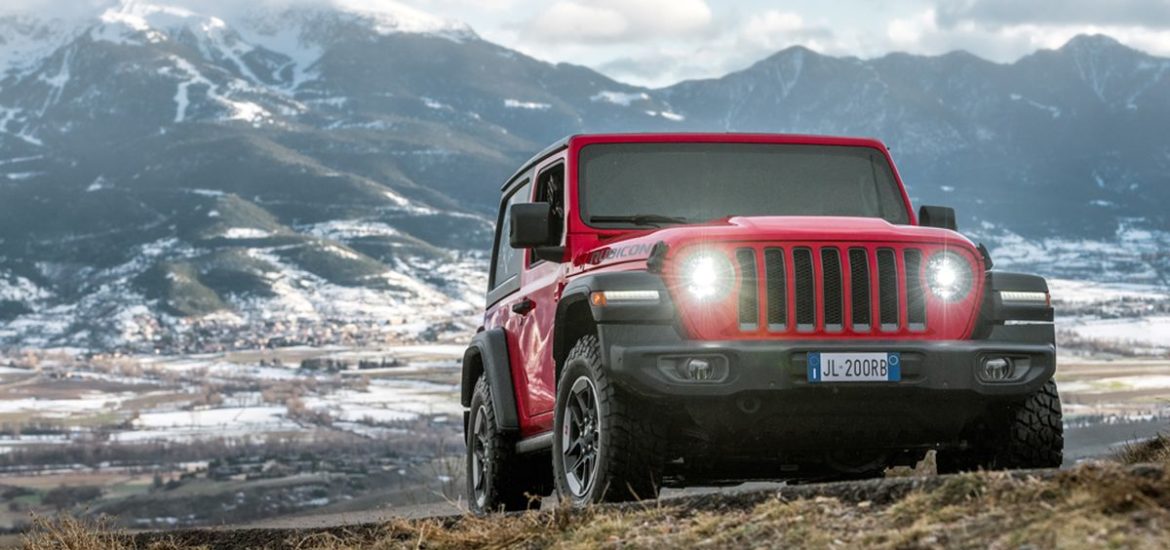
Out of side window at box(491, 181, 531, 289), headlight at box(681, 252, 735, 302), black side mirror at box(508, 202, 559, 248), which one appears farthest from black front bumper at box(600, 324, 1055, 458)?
side window at box(491, 181, 531, 289)

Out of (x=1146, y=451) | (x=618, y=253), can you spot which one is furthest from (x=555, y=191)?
(x=1146, y=451)

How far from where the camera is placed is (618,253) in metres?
8.44

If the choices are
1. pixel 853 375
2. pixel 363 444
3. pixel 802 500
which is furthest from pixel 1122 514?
pixel 363 444

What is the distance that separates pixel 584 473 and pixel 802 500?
202 centimetres

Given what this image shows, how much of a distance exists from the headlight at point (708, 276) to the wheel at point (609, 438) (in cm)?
55

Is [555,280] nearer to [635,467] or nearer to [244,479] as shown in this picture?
[635,467]

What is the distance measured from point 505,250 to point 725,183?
2609mm

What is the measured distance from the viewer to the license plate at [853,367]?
24.7 feet

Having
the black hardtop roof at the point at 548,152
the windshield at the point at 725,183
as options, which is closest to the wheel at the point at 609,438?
the windshield at the point at 725,183

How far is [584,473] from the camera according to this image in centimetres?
812

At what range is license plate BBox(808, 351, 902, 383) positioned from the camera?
7.52 metres

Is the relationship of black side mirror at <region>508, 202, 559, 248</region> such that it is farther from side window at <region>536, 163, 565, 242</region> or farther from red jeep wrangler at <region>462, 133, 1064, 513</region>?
side window at <region>536, 163, 565, 242</region>

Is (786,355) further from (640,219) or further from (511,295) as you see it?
(511,295)

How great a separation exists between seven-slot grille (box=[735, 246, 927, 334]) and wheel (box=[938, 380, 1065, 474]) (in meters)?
0.85
